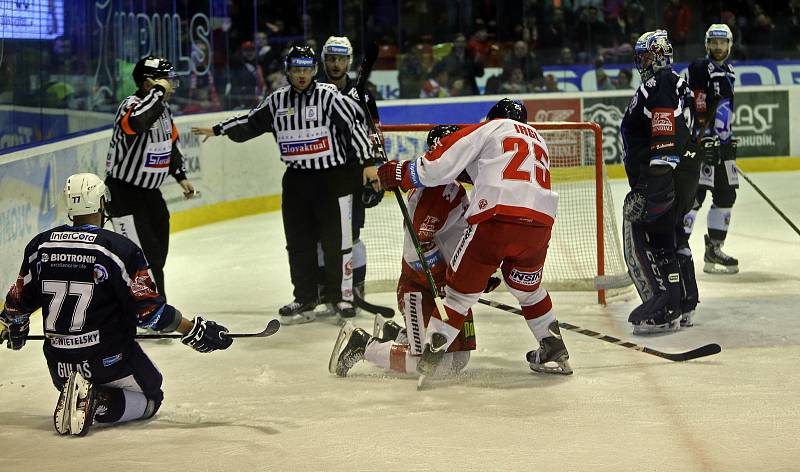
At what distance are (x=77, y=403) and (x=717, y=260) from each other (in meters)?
4.46

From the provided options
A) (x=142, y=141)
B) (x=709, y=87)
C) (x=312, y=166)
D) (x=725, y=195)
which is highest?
(x=709, y=87)

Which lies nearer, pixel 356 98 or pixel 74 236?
pixel 74 236

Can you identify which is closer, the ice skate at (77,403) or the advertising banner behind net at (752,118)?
the ice skate at (77,403)

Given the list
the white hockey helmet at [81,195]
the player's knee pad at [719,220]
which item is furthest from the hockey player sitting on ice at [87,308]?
the player's knee pad at [719,220]

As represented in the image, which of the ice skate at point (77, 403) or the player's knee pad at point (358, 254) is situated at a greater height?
the player's knee pad at point (358, 254)

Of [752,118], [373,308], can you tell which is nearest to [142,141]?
[373,308]

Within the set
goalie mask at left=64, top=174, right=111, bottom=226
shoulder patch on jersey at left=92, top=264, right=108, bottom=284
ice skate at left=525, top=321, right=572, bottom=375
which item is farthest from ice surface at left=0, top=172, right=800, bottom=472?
goalie mask at left=64, top=174, right=111, bottom=226

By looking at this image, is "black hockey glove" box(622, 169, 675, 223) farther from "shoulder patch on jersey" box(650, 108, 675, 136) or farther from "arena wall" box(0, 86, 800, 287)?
"arena wall" box(0, 86, 800, 287)

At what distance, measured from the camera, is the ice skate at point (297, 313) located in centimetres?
605

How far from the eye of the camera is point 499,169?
441cm

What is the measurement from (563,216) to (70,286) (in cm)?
465

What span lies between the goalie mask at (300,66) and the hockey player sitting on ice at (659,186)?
1.60 metres

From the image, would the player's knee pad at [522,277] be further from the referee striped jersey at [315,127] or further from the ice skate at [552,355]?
the referee striped jersey at [315,127]

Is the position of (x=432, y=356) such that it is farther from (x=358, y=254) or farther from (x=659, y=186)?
(x=358, y=254)
